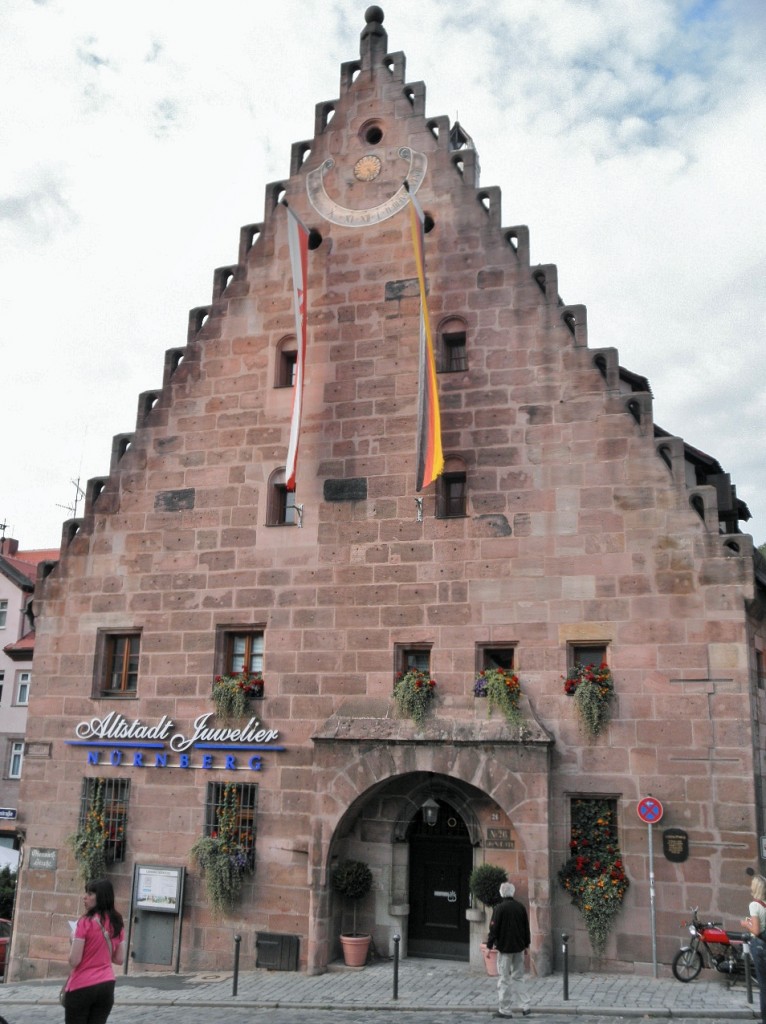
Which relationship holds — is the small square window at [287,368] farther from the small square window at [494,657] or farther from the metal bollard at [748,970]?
the metal bollard at [748,970]

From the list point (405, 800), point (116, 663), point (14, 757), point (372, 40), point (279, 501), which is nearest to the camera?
point (405, 800)

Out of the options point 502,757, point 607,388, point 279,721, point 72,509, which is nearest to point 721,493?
point 607,388

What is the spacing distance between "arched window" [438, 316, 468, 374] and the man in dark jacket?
10156mm

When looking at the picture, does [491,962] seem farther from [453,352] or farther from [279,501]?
[453,352]

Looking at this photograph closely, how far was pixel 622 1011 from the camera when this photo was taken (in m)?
14.4

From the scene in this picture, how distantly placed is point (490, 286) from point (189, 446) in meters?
7.02

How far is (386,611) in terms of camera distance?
19641 mm

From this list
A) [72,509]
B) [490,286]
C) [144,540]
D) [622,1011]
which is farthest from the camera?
[72,509]

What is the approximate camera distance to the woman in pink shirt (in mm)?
8680

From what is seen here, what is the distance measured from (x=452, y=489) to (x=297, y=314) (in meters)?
4.68

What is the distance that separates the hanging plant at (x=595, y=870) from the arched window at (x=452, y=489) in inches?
226

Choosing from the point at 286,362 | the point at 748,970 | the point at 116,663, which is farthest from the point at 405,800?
the point at 286,362

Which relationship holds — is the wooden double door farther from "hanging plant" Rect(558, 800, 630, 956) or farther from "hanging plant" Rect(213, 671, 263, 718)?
"hanging plant" Rect(213, 671, 263, 718)

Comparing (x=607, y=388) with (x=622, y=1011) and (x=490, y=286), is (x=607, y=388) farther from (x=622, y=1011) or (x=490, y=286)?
(x=622, y=1011)
